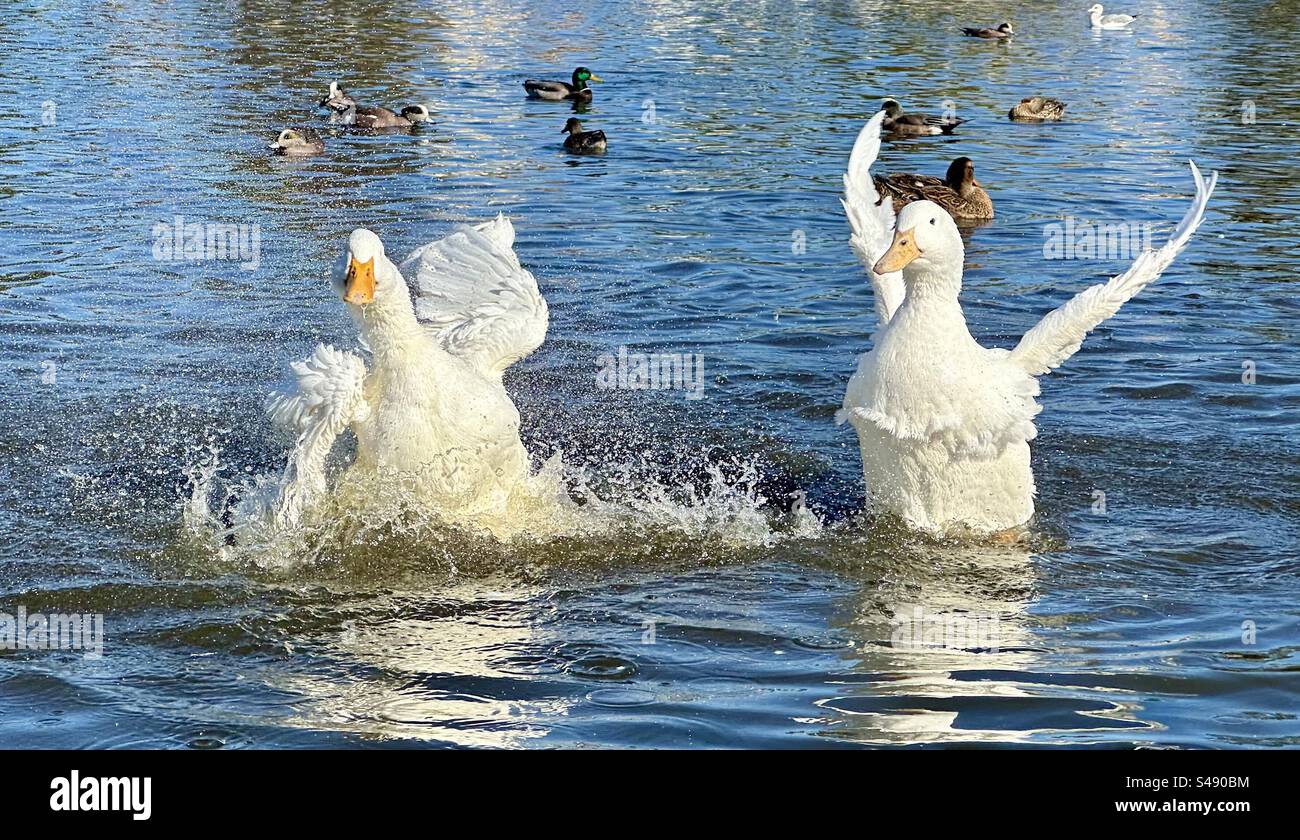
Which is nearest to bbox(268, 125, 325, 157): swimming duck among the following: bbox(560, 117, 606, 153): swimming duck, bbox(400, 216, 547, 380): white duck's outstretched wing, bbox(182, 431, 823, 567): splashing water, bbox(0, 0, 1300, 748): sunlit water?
bbox(0, 0, 1300, 748): sunlit water

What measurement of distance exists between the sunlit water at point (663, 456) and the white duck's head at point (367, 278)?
1.17 m

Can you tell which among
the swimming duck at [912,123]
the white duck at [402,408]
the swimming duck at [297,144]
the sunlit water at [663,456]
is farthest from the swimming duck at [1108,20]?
the white duck at [402,408]

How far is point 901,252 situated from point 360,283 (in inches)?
99.8

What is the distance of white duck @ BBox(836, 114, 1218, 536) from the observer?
775 centimetres

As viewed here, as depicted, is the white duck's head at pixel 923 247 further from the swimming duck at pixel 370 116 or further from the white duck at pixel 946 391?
the swimming duck at pixel 370 116

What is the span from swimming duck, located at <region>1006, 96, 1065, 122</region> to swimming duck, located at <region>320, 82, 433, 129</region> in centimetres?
807

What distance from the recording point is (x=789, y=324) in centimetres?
1240

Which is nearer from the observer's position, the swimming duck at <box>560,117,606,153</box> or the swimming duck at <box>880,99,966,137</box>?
the swimming duck at <box>560,117,606,153</box>

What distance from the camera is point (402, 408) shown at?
7.73m

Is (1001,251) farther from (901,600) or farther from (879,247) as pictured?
(901,600)

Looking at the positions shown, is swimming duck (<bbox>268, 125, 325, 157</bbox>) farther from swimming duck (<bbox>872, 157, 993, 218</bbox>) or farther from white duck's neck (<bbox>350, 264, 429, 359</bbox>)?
white duck's neck (<bbox>350, 264, 429, 359</bbox>)

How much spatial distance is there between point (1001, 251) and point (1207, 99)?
10091 mm

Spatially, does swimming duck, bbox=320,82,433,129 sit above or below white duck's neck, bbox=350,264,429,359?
above

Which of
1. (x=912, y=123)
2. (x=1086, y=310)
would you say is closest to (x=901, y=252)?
(x=1086, y=310)
